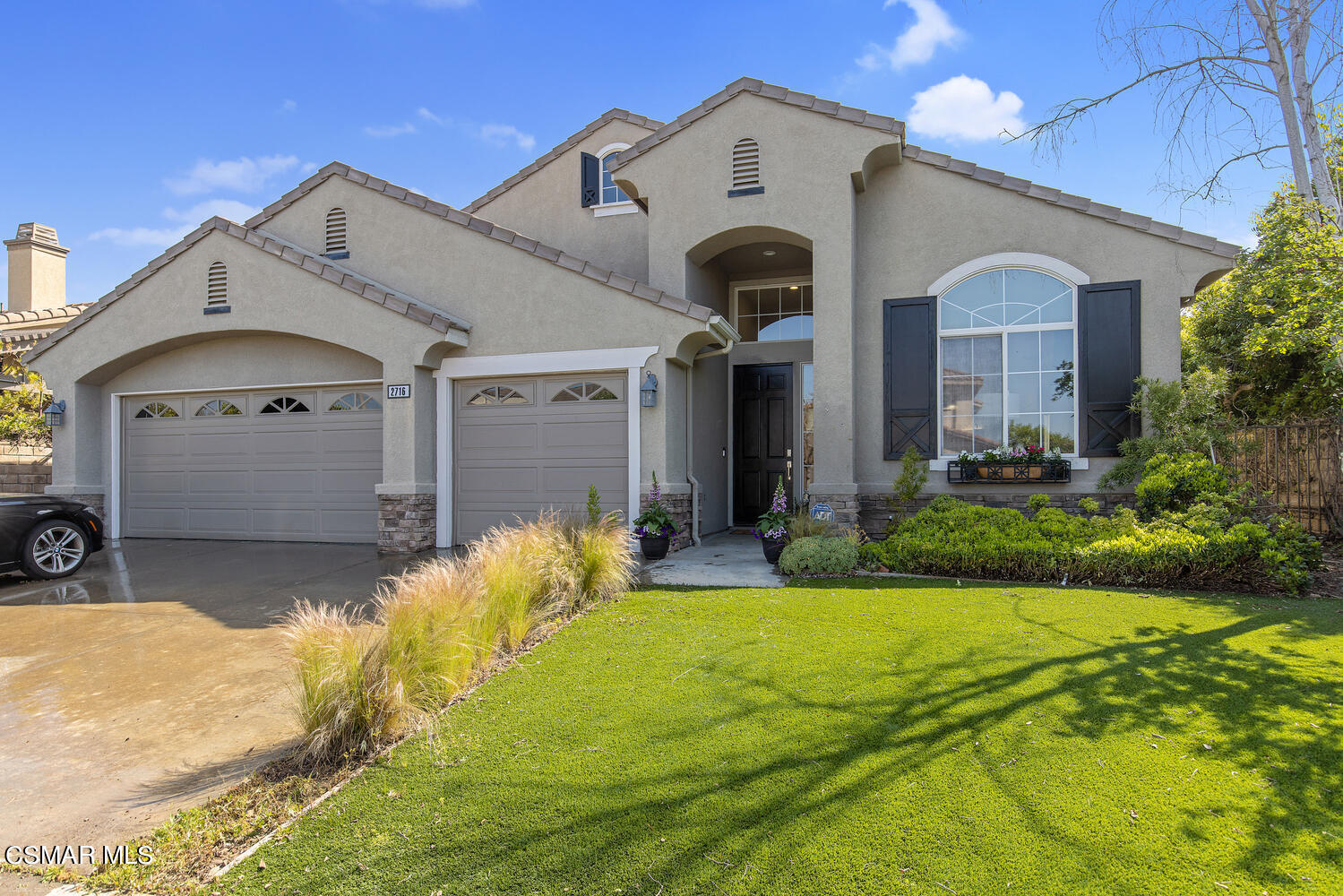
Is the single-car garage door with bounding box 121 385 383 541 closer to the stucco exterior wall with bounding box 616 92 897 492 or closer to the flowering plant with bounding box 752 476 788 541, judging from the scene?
the stucco exterior wall with bounding box 616 92 897 492

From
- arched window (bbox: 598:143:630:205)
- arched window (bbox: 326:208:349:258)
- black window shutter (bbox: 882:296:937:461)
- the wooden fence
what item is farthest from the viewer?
arched window (bbox: 598:143:630:205)

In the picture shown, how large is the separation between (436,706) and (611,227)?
9.88m

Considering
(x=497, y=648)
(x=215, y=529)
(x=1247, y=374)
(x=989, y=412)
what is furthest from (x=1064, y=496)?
(x=215, y=529)

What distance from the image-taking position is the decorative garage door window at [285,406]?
35.5 ft

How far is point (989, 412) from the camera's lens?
368 inches

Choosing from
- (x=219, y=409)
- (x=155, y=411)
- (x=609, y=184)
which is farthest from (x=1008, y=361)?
(x=155, y=411)

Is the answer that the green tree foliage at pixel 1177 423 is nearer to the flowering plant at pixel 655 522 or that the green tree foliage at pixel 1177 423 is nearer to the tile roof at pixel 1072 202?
the tile roof at pixel 1072 202

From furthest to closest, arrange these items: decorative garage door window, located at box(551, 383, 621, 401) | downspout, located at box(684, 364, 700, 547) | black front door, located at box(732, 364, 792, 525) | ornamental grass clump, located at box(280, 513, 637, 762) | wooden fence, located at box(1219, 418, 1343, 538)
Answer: black front door, located at box(732, 364, 792, 525) → downspout, located at box(684, 364, 700, 547) → decorative garage door window, located at box(551, 383, 621, 401) → wooden fence, located at box(1219, 418, 1343, 538) → ornamental grass clump, located at box(280, 513, 637, 762)

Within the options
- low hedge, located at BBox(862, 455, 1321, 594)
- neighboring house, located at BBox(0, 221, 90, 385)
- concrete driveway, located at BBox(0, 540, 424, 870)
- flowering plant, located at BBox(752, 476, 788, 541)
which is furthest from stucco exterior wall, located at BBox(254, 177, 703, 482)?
neighboring house, located at BBox(0, 221, 90, 385)

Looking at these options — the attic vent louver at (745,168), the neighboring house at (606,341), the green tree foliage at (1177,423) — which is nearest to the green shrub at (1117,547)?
the green tree foliage at (1177,423)

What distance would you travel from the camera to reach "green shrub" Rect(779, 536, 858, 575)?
7.51 meters

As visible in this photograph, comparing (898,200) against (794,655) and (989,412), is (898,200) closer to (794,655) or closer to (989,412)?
(989,412)

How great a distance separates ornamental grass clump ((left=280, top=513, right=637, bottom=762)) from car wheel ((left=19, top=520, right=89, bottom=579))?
13.8ft

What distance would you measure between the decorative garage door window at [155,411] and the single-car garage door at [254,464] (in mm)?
15
